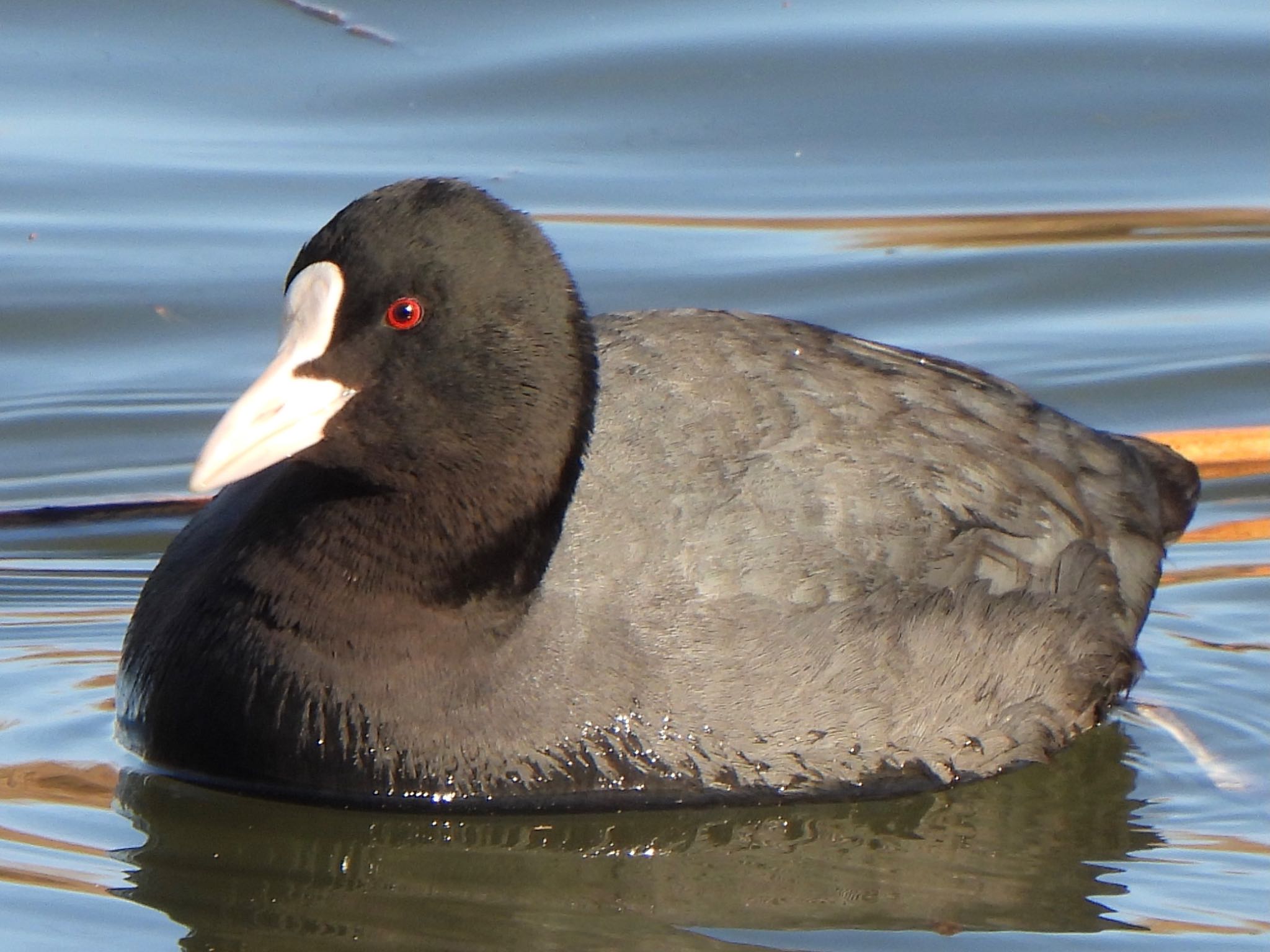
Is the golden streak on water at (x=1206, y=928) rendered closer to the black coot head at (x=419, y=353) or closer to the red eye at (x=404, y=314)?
the black coot head at (x=419, y=353)

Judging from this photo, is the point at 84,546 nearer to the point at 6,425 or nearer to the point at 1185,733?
the point at 6,425

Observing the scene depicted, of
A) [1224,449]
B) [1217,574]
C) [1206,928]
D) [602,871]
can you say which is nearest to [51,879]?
[602,871]

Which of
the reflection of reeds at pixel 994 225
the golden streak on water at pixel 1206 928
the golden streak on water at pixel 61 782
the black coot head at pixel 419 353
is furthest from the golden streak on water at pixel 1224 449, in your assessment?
the golden streak on water at pixel 61 782

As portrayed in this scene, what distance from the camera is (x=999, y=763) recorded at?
487 cm

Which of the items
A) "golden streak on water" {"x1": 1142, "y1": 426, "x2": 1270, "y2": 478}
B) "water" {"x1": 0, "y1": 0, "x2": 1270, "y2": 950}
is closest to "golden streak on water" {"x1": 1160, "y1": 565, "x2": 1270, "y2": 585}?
"water" {"x1": 0, "y1": 0, "x2": 1270, "y2": 950}

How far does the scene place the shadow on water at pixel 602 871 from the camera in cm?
411

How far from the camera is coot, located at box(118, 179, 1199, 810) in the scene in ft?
13.7

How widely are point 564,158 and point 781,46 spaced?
1.23 metres

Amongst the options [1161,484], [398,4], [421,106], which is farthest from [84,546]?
[398,4]

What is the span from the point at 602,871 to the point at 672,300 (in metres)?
3.21

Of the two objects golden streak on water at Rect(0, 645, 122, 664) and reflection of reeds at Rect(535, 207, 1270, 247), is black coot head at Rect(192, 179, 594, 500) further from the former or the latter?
reflection of reeds at Rect(535, 207, 1270, 247)

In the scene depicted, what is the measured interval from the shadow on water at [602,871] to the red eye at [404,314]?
3.04 feet

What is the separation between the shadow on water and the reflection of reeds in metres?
3.45

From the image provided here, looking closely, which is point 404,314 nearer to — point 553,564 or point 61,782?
point 553,564
